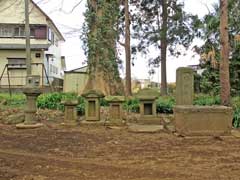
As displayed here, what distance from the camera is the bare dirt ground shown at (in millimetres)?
6465

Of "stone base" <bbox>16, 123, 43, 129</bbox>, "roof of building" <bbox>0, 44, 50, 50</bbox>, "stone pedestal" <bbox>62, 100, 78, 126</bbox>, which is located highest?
"roof of building" <bbox>0, 44, 50, 50</bbox>

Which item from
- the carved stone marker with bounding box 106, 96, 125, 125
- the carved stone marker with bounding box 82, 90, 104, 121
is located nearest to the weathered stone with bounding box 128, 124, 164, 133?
the carved stone marker with bounding box 106, 96, 125, 125

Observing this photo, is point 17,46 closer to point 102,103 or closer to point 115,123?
point 102,103

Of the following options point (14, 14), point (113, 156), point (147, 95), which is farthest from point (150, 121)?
point (14, 14)

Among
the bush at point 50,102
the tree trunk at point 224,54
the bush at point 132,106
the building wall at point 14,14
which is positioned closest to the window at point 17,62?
the building wall at point 14,14

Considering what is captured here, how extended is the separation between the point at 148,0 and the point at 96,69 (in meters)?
11.9

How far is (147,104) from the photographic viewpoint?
14.0 meters

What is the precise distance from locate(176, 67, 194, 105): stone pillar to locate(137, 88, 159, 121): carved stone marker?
1.23 m

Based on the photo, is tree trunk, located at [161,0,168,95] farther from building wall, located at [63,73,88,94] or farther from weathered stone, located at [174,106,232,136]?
weathered stone, located at [174,106,232,136]

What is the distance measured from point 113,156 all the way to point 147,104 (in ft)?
19.8

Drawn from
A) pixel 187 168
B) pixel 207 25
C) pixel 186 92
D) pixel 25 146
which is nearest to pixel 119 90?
pixel 207 25

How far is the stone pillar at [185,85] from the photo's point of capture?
12.8m

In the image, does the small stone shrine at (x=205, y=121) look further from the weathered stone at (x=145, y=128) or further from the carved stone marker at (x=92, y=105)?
the carved stone marker at (x=92, y=105)

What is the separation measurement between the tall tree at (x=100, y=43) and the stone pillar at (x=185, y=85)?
8146mm
